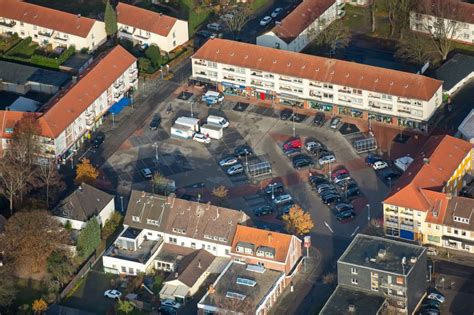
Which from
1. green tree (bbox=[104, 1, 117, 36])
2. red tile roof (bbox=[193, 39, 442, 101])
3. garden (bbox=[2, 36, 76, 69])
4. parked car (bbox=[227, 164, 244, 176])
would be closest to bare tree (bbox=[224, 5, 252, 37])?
red tile roof (bbox=[193, 39, 442, 101])

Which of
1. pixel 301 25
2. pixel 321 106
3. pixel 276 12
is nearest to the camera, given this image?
pixel 321 106

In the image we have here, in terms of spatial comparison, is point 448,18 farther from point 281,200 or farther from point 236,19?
point 281,200

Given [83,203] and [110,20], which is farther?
[110,20]

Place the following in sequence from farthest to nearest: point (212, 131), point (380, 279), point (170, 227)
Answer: point (212, 131)
point (170, 227)
point (380, 279)

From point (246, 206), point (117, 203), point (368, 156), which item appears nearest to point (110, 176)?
point (117, 203)

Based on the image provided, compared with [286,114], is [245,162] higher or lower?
lower

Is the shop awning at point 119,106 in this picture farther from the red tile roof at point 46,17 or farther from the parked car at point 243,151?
the parked car at point 243,151

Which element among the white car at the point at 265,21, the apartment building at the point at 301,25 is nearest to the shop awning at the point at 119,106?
the apartment building at the point at 301,25

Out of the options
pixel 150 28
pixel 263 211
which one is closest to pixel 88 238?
pixel 263 211
